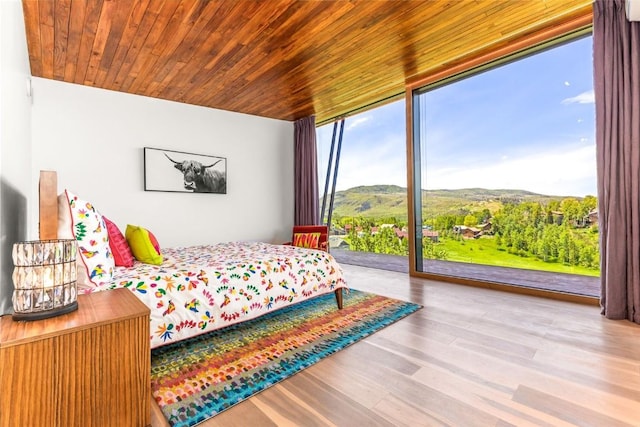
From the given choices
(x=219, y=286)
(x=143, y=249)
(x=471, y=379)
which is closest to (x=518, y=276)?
(x=471, y=379)

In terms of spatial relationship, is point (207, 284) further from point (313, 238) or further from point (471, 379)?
point (313, 238)

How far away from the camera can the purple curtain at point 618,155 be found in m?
2.36

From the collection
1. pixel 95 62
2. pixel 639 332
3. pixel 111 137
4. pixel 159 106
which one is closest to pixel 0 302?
pixel 95 62

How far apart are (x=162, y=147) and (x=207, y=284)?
287cm

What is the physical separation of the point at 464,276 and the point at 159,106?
4610 millimetres

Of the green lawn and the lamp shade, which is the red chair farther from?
the lamp shade

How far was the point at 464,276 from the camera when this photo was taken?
12.1ft

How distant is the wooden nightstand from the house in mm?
481

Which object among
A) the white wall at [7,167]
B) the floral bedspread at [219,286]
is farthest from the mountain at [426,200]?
the white wall at [7,167]

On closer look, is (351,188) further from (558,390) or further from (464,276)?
(558,390)

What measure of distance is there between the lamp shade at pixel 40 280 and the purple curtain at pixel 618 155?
365cm

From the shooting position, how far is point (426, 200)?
160 inches

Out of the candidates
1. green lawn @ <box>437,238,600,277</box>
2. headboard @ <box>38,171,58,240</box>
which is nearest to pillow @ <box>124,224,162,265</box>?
headboard @ <box>38,171,58,240</box>

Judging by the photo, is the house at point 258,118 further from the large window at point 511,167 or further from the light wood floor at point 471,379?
the large window at point 511,167
